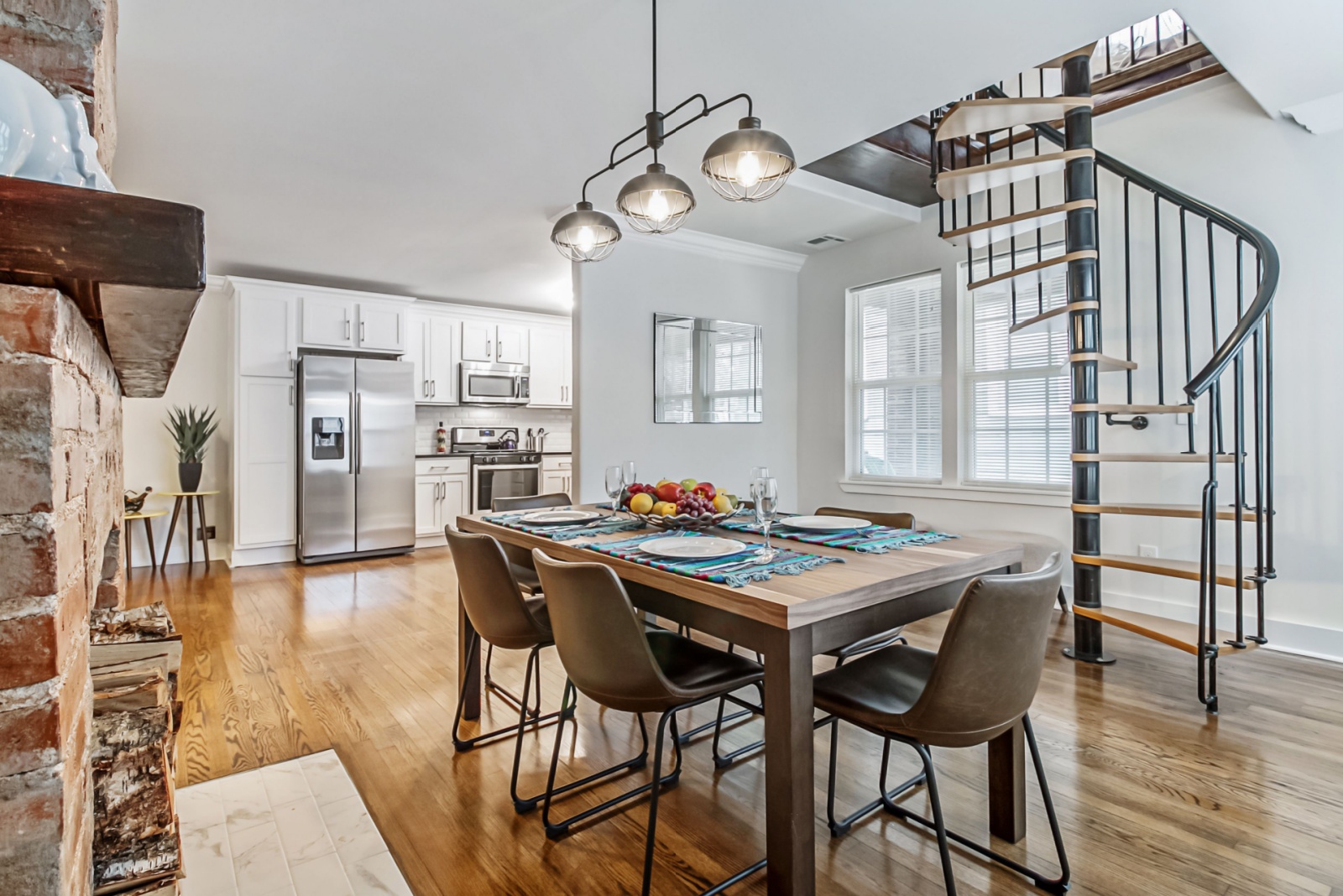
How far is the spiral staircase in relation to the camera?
265 cm

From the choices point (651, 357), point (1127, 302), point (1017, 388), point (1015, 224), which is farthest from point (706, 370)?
point (1127, 302)

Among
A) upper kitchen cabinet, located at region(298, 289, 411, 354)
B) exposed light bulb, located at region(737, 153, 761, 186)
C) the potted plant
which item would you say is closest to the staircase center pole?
exposed light bulb, located at region(737, 153, 761, 186)

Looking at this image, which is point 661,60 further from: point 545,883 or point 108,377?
point 545,883

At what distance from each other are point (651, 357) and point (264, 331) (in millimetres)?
3248

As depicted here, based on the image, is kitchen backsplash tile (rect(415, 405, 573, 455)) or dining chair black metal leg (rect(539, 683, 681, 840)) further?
kitchen backsplash tile (rect(415, 405, 573, 455))

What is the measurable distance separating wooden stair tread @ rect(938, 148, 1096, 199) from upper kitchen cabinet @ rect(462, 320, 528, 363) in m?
4.53

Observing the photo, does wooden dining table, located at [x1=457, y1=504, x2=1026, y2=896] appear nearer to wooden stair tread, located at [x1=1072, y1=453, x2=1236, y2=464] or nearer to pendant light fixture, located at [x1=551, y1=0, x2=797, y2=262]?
pendant light fixture, located at [x1=551, y1=0, x2=797, y2=262]

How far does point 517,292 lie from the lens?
6141 millimetres

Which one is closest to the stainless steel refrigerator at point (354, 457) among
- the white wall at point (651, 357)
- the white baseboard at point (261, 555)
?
the white baseboard at point (261, 555)

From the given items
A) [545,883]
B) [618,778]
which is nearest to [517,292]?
[618,778]

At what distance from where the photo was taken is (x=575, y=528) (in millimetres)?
2199

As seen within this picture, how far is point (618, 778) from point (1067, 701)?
176cm

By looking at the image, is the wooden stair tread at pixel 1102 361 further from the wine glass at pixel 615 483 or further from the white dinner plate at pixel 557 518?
the white dinner plate at pixel 557 518

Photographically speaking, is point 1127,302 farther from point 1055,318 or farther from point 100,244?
point 100,244
